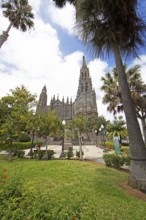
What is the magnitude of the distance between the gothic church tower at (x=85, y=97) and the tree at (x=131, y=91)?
45.0 metres

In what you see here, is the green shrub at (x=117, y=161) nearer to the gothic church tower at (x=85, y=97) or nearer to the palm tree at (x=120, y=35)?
the palm tree at (x=120, y=35)

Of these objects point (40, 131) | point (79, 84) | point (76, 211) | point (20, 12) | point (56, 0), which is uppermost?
point (79, 84)

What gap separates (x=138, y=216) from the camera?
3352 millimetres

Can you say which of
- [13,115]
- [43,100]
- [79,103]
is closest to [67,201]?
[13,115]

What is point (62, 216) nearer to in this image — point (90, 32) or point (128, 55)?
point (90, 32)

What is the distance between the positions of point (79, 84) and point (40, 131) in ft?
198

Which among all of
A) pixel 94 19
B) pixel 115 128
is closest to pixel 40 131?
pixel 94 19

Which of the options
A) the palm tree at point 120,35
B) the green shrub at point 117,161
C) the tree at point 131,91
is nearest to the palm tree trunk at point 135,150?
the palm tree at point 120,35

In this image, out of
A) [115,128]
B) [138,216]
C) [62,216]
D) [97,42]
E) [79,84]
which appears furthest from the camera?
[79,84]

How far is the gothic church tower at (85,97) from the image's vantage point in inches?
2410

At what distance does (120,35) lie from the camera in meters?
5.86

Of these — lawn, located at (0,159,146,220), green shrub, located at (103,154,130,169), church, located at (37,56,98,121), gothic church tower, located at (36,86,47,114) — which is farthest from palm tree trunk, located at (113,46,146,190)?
gothic church tower, located at (36,86,47,114)

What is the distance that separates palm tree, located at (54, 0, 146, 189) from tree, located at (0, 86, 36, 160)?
966 centimetres

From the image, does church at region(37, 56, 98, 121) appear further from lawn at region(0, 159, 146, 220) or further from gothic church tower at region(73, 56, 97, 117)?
lawn at region(0, 159, 146, 220)
